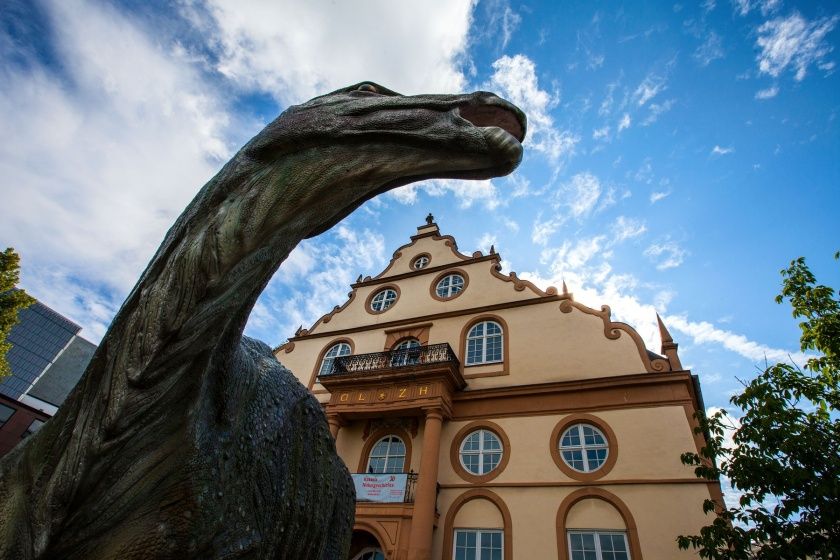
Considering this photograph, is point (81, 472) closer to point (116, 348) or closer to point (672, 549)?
point (116, 348)

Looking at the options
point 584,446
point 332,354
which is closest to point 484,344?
point 584,446

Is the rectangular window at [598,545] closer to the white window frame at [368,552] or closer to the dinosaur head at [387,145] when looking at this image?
the white window frame at [368,552]

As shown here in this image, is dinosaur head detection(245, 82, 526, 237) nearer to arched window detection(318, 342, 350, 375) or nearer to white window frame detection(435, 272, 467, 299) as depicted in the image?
white window frame detection(435, 272, 467, 299)

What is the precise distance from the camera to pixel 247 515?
1157 millimetres

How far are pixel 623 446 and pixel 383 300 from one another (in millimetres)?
10356

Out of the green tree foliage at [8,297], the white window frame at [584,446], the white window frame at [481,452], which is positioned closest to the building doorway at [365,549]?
the white window frame at [481,452]

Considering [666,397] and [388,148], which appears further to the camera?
[666,397]

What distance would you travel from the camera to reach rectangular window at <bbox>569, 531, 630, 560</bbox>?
378 inches

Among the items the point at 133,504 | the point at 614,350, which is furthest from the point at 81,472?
the point at 614,350

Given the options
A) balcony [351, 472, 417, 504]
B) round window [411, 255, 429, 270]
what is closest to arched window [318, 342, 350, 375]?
round window [411, 255, 429, 270]

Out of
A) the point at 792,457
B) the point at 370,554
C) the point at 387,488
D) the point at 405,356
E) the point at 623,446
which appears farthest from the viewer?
the point at 405,356

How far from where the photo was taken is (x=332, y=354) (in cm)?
1716

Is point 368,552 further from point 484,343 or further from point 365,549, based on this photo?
point 484,343

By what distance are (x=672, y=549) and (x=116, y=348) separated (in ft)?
37.8
